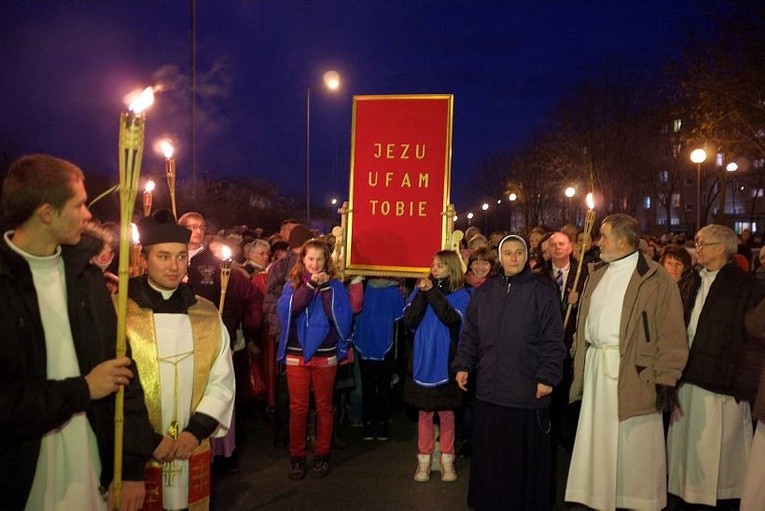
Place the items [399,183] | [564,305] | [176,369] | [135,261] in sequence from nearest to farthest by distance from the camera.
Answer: [176,369] < [135,261] < [399,183] < [564,305]

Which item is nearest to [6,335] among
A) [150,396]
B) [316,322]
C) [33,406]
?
[33,406]

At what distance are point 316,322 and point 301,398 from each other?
727 mm

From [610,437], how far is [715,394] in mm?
1113

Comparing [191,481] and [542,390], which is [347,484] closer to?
[542,390]

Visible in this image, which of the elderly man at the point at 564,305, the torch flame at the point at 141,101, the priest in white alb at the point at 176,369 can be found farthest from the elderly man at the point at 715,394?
the torch flame at the point at 141,101

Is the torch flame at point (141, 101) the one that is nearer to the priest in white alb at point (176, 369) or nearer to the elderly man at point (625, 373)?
the priest in white alb at point (176, 369)

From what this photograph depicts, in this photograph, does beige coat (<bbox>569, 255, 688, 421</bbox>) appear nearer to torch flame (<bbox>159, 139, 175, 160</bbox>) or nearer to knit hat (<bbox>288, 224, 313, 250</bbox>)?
torch flame (<bbox>159, 139, 175, 160</bbox>)

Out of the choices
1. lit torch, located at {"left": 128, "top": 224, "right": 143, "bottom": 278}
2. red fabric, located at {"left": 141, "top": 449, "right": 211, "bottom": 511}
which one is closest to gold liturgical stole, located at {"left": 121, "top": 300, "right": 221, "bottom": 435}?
red fabric, located at {"left": 141, "top": 449, "right": 211, "bottom": 511}

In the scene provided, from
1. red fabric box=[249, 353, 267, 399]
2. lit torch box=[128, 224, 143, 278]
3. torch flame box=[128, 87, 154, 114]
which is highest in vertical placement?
torch flame box=[128, 87, 154, 114]

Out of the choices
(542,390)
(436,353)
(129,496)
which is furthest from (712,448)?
(129,496)

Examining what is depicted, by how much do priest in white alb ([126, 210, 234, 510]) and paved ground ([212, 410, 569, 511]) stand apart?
2.33m

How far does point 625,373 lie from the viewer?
5301 millimetres

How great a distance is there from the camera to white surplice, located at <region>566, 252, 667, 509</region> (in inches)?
212

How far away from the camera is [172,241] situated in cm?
376
